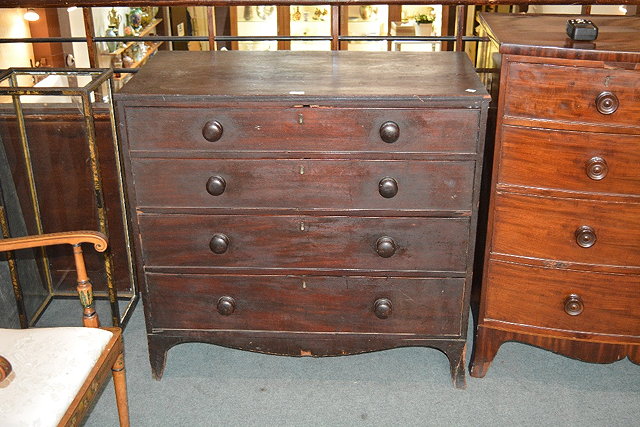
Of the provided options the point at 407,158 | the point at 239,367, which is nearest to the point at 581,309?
the point at 407,158

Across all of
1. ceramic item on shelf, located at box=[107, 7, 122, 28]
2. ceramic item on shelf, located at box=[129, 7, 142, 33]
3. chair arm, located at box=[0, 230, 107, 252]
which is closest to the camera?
chair arm, located at box=[0, 230, 107, 252]

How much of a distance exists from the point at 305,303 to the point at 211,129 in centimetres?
70

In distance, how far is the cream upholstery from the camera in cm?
178

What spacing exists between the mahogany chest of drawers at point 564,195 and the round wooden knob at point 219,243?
88cm

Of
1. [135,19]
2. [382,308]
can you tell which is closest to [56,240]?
[382,308]

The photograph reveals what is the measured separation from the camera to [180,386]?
8.89 ft

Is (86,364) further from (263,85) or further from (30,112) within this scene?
(30,112)

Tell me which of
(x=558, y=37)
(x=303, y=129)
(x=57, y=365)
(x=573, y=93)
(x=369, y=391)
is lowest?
(x=369, y=391)

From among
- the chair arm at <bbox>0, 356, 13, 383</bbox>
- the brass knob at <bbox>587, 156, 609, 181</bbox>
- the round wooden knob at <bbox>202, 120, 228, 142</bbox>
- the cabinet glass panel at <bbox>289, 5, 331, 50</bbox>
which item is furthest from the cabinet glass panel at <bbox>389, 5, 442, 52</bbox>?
the chair arm at <bbox>0, 356, 13, 383</bbox>

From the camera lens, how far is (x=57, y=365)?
1908 millimetres

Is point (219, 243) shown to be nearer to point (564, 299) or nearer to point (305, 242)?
point (305, 242)

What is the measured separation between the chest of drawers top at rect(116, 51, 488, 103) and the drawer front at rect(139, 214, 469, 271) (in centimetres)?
42

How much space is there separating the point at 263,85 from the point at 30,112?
106cm

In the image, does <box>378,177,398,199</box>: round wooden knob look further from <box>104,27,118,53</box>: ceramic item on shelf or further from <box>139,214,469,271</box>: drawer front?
<box>104,27,118,53</box>: ceramic item on shelf
